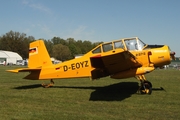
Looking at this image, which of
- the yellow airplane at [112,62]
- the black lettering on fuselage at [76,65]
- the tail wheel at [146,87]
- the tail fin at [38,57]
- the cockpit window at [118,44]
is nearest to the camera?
the yellow airplane at [112,62]

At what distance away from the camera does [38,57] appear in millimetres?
11117

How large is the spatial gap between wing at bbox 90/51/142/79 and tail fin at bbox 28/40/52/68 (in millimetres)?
3135

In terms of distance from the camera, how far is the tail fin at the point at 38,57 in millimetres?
11109

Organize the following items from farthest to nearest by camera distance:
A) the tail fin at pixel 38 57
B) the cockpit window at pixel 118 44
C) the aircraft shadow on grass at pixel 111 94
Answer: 1. the tail fin at pixel 38 57
2. the cockpit window at pixel 118 44
3. the aircraft shadow on grass at pixel 111 94

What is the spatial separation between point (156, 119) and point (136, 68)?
353 centimetres

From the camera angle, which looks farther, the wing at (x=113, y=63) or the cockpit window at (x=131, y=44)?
the cockpit window at (x=131, y=44)

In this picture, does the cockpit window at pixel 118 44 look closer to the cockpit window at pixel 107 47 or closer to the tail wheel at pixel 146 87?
the cockpit window at pixel 107 47

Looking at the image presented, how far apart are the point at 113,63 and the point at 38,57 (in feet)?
15.7

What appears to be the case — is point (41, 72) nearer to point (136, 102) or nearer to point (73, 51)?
point (136, 102)

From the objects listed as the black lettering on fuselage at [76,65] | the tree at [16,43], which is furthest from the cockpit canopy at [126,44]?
the tree at [16,43]

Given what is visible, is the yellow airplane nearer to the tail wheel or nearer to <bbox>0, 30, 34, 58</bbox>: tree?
the tail wheel

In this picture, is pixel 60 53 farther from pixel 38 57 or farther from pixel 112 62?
pixel 112 62

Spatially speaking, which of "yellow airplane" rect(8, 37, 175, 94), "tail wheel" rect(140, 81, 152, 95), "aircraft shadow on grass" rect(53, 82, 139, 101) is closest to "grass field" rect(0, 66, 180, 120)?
"aircraft shadow on grass" rect(53, 82, 139, 101)

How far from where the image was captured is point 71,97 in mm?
8289
